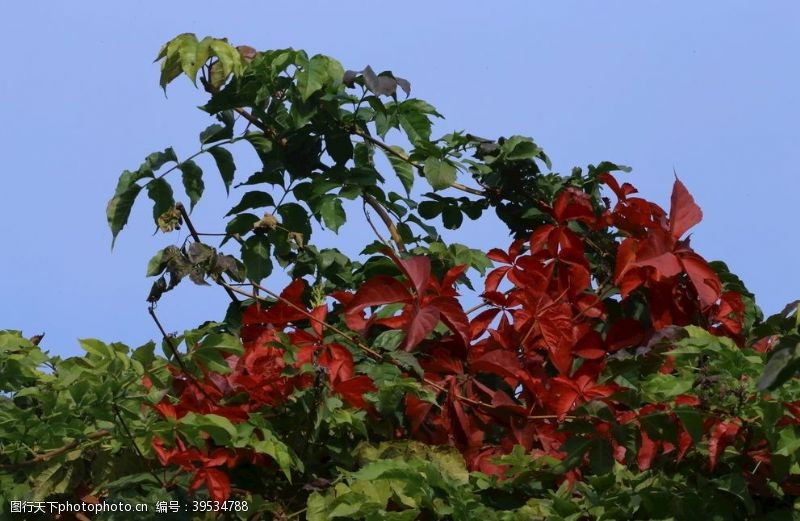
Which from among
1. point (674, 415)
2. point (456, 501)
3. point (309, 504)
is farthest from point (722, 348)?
point (309, 504)

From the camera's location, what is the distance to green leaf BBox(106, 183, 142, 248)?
2994 millimetres

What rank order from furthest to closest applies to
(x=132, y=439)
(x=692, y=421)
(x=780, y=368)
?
(x=132, y=439) < (x=692, y=421) < (x=780, y=368)

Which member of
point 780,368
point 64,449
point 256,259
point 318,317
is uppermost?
point 256,259

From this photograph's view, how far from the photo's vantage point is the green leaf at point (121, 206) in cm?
299

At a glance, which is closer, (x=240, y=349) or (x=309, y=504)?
(x=309, y=504)

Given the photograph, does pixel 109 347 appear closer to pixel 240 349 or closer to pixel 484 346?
pixel 240 349

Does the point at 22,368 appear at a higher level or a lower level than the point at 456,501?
higher

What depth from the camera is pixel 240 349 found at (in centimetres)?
252

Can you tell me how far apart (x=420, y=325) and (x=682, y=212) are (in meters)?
0.75

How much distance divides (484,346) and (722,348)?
61cm

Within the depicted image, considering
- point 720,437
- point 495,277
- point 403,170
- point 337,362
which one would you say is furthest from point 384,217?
point 720,437

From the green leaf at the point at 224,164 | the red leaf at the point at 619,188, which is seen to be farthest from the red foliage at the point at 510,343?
the green leaf at the point at 224,164

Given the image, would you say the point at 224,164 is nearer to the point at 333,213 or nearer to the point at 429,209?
the point at 333,213

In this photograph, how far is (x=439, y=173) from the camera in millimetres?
3205
